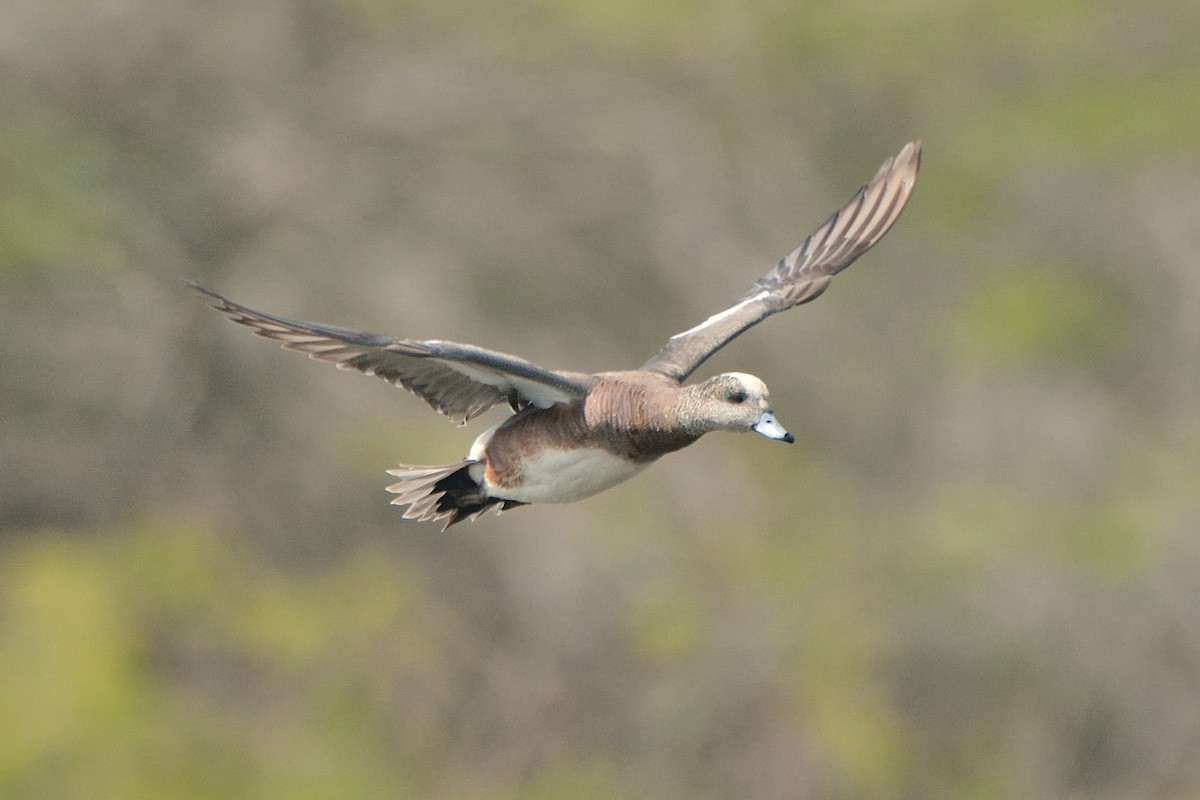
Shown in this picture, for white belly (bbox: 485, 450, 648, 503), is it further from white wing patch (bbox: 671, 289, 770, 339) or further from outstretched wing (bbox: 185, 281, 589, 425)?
white wing patch (bbox: 671, 289, 770, 339)

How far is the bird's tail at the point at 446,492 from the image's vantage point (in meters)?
6.99

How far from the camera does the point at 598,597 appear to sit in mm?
14391

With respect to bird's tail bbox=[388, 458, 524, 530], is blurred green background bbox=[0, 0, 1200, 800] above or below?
above

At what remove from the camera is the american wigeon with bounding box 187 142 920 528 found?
19.9ft

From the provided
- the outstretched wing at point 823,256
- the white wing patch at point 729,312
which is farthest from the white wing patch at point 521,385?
the white wing patch at point 729,312

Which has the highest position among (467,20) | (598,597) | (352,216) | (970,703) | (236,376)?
(467,20)

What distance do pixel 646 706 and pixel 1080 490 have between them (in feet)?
14.2

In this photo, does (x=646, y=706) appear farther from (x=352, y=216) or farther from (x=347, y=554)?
(x=352, y=216)

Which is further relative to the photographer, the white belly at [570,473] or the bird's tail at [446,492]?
the bird's tail at [446,492]

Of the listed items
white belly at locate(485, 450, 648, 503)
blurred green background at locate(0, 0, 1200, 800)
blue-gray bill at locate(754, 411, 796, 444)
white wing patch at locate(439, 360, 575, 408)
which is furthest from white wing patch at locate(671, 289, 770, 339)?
blurred green background at locate(0, 0, 1200, 800)

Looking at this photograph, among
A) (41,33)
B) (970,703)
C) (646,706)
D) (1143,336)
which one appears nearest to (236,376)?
(41,33)

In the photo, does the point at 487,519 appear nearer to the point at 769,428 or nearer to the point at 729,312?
the point at 729,312

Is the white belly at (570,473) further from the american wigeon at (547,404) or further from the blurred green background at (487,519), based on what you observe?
the blurred green background at (487,519)

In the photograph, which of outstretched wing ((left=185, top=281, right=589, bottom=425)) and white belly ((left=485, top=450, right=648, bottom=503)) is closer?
outstretched wing ((left=185, top=281, right=589, bottom=425))
